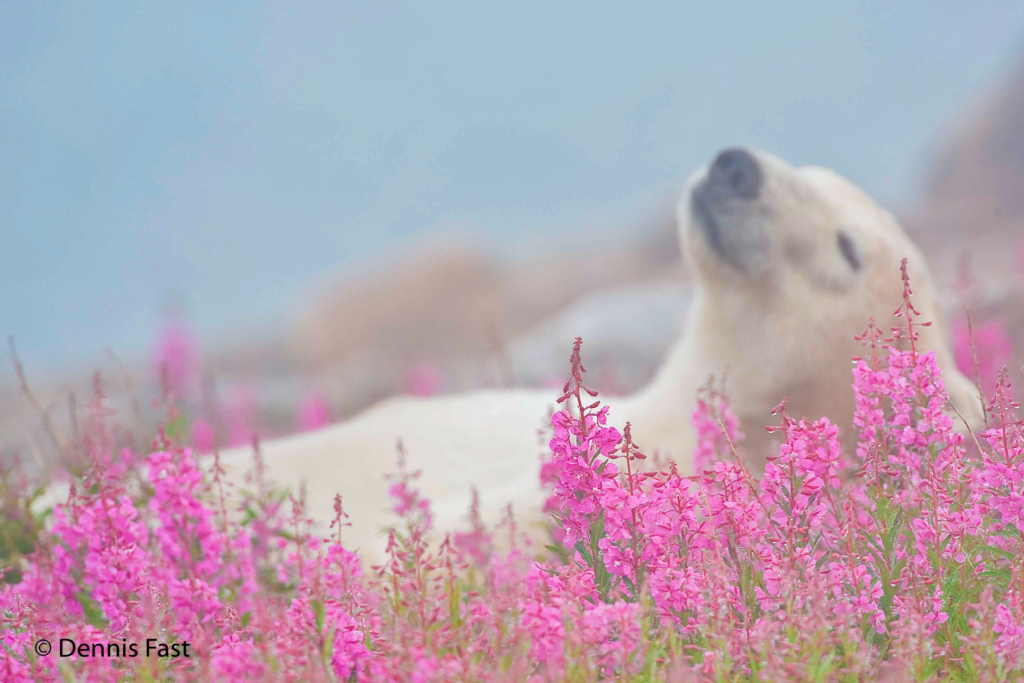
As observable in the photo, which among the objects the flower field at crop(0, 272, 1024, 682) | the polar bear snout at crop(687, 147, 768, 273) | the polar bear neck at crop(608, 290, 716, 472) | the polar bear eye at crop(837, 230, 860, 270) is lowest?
the flower field at crop(0, 272, 1024, 682)

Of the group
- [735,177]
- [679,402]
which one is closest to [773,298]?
[735,177]

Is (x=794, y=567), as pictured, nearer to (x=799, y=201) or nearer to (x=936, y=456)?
(x=936, y=456)

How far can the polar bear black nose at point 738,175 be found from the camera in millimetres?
3586

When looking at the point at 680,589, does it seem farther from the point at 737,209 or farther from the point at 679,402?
the point at 679,402

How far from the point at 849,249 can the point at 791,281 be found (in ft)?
0.82

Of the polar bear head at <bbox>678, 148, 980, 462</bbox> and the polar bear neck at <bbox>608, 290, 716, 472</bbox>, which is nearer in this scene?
the polar bear head at <bbox>678, 148, 980, 462</bbox>

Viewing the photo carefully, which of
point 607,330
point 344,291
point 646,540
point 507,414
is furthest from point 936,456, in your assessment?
point 344,291

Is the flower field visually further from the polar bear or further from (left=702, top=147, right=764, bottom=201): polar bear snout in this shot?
(left=702, top=147, right=764, bottom=201): polar bear snout

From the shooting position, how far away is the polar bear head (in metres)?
3.54

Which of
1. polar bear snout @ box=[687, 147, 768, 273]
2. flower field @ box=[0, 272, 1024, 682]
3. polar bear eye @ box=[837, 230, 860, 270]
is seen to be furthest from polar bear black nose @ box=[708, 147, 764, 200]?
flower field @ box=[0, 272, 1024, 682]

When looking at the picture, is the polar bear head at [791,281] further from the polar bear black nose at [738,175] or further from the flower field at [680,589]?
the flower field at [680,589]

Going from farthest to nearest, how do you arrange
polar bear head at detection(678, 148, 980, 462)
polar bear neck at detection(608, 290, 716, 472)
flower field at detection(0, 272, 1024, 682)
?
polar bear neck at detection(608, 290, 716, 472) → polar bear head at detection(678, 148, 980, 462) → flower field at detection(0, 272, 1024, 682)

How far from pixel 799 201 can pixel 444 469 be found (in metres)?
2.17

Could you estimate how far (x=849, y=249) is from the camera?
3.62 metres
